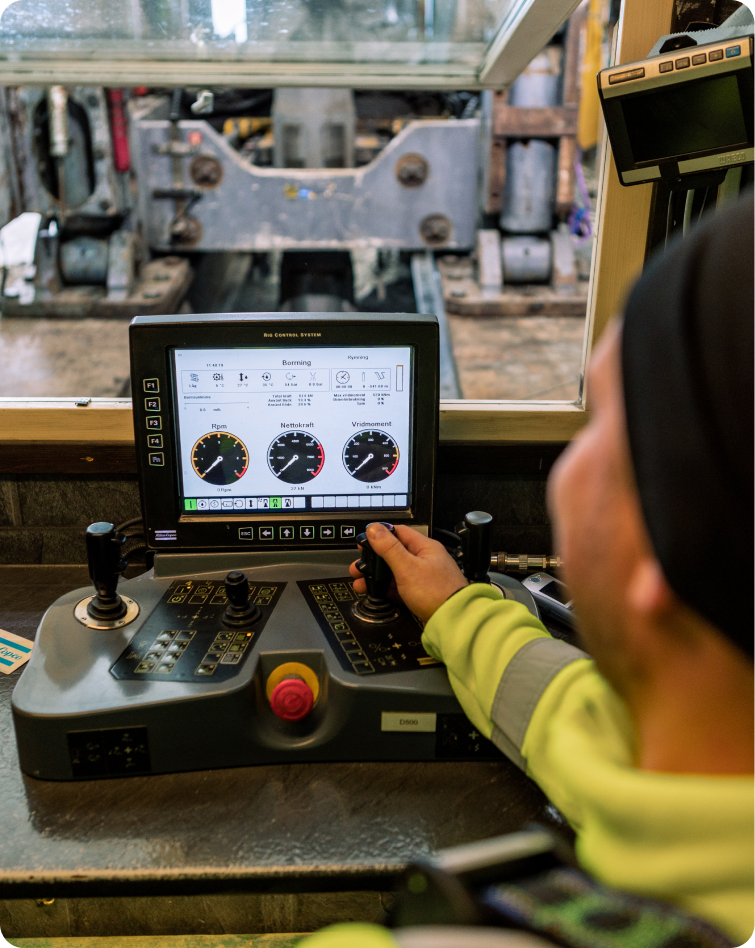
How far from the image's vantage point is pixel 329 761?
A: 0.94m

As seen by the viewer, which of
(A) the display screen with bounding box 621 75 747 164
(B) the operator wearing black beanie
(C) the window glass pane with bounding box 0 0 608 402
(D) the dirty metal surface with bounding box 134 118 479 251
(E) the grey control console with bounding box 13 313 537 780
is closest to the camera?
(B) the operator wearing black beanie

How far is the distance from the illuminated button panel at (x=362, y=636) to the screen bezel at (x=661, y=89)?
0.69m

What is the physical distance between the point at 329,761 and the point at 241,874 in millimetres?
176

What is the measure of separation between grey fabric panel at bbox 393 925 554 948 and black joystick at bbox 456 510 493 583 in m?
0.67

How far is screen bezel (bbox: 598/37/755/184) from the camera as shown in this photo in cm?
97

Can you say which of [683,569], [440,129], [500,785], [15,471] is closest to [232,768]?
[500,785]

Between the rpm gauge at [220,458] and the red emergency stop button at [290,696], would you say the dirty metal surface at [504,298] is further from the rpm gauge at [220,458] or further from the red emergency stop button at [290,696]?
the red emergency stop button at [290,696]

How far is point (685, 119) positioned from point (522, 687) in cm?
76

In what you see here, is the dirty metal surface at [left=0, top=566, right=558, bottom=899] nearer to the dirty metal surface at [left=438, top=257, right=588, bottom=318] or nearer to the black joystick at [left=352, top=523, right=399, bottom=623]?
the black joystick at [left=352, top=523, right=399, bottom=623]

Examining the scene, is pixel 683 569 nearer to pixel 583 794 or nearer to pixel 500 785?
pixel 583 794

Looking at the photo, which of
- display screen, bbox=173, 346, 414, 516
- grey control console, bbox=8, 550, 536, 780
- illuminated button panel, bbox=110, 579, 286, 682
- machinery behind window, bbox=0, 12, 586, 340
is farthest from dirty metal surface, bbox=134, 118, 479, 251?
grey control console, bbox=8, 550, 536, 780

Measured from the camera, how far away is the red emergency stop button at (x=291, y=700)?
906 mm

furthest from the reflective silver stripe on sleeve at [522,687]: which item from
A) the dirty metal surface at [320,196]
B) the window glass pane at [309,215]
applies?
the dirty metal surface at [320,196]

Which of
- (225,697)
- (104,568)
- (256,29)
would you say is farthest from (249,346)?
(256,29)
